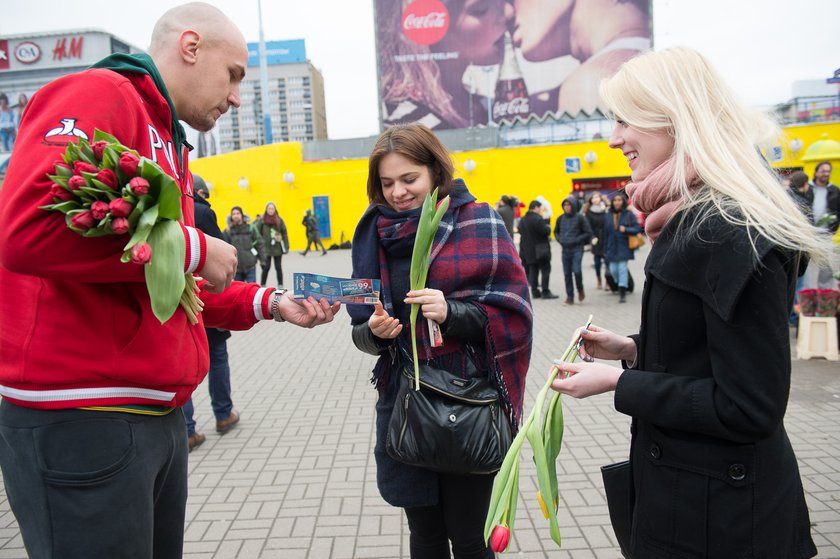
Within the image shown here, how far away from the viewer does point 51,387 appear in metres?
Result: 1.52

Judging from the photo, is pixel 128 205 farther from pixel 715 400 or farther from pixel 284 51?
pixel 284 51

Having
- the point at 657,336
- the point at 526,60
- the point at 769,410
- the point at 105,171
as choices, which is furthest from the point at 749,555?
the point at 526,60

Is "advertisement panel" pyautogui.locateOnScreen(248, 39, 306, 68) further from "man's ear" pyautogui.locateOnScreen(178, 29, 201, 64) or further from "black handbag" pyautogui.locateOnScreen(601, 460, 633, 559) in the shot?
"black handbag" pyautogui.locateOnScreen(601, 460, 633, 559)

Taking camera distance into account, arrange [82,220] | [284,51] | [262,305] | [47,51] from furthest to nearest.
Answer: [284,51] < [47,51] < [262,305] < [82,220]

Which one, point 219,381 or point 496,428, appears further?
point 219,381

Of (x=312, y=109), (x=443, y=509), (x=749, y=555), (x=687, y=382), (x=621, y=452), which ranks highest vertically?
(x=312, y=109)

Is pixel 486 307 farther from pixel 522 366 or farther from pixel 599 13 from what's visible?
pixel 599 13

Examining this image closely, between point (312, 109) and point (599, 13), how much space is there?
352ft

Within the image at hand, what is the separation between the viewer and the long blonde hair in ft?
4.91

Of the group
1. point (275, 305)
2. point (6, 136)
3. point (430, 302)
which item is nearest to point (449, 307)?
point (430, 302)

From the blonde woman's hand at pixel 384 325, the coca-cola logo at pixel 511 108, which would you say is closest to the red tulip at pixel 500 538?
the blonde woman's hand at pixel 384 325

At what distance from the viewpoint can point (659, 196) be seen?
1664mm

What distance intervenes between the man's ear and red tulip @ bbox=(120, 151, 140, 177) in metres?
0.57

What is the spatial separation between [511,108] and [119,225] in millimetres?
37855
